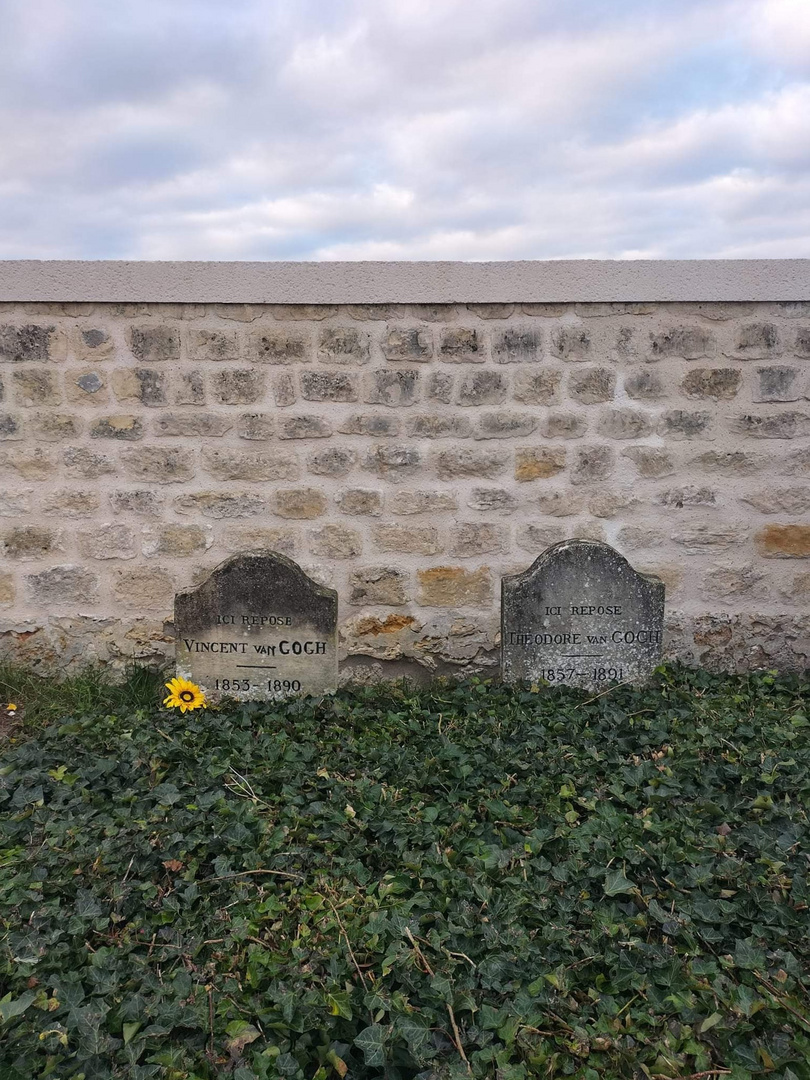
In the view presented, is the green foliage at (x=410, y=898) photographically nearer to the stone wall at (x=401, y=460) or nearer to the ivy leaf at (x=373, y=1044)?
the ivy leaf at (x=373, y=1044)

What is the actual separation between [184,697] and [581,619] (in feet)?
6.91

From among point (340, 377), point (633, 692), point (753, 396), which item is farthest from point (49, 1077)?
point (753, 396)

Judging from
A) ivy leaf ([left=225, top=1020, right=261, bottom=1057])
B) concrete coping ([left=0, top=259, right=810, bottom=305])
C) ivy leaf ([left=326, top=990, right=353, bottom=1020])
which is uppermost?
concrete coping ([left=0, top=259, right=810, bottom=305])

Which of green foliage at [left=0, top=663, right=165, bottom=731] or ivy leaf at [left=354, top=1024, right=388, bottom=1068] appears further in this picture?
green foliage at [left=0, top=663, right=165, bottom=731]

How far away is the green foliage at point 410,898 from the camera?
209 cm

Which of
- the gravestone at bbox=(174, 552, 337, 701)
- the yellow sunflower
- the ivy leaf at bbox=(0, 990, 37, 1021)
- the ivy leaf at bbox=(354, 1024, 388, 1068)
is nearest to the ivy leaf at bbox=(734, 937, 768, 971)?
the ivy leaf at bbox=(354, 1024, 388, 1068)

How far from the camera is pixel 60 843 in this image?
294cm

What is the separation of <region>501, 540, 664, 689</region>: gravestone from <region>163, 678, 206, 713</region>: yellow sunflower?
1.60 metres

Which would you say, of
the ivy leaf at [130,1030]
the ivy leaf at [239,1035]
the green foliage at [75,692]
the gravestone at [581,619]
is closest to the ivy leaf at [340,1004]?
the ivy leaf at [239,1035]

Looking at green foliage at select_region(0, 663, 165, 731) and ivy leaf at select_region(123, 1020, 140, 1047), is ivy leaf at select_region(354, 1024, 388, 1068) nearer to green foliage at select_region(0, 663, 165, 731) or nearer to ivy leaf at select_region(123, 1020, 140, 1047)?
ivy leaf at select_region(123, 1020, 140, 1047)

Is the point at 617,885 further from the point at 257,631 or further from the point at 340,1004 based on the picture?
the point at 257,631

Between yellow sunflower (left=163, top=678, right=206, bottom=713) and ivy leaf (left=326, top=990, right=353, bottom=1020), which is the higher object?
yellow sunflower (left=163, top=678, right=206, bottom=713)

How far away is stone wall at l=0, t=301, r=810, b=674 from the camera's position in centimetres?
458

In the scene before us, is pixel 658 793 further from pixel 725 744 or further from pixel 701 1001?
pixel 701 1001
